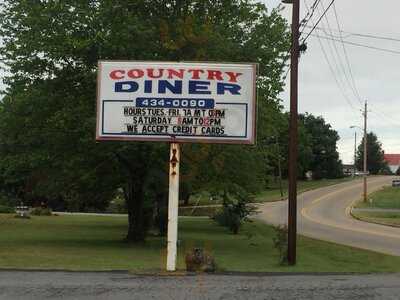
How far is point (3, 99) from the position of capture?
91.1ft

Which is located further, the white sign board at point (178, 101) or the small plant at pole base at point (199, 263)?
the white sign board at point (178, 101)

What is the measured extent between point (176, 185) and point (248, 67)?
129 inches

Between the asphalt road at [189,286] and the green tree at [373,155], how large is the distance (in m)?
140

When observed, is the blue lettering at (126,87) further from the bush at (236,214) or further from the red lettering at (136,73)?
the bush at (236,214)

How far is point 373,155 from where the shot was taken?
159m

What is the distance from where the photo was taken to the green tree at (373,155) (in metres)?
154

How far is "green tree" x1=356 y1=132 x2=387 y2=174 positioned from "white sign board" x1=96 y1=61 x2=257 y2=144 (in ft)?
453

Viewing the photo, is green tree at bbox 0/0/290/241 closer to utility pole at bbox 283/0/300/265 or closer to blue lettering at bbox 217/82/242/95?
utility pole at bbox 283/0/300/265

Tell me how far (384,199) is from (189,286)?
7299 cm

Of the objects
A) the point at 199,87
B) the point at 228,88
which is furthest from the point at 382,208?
the point at 199,87

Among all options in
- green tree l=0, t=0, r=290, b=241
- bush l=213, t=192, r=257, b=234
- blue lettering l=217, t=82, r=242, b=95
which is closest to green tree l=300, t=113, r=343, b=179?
bush l=213, t=192, r=257, b=234

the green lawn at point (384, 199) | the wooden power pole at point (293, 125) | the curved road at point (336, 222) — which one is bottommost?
the curved road at point (336, 222)

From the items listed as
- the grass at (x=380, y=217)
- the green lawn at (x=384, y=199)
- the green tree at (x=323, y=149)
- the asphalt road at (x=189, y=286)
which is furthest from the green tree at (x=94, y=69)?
the green tree at (x=323, y=149)

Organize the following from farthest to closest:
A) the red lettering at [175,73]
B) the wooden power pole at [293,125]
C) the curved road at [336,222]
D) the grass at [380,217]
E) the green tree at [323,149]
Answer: the green tree at [323,149]
the grass at [380,217]
the curved road at [336,222]
the wooden power pole at [293,125]
the red lettering at [175,73]
